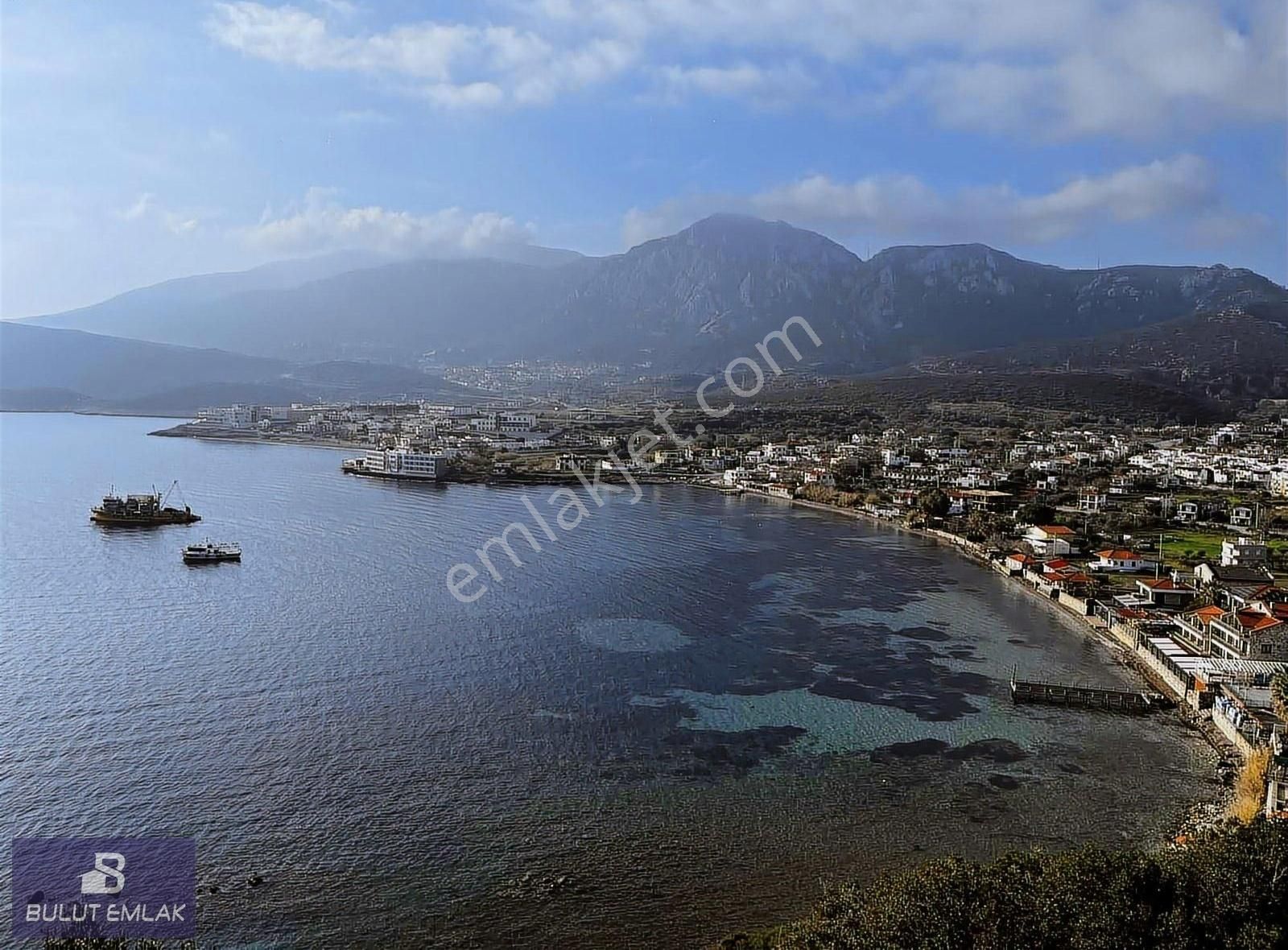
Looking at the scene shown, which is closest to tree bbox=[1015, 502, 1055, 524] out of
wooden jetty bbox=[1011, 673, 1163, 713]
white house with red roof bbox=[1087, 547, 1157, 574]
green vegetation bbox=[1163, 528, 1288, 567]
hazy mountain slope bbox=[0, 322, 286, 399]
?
green vegetation bbox=[1163, 528, 1288, 567]

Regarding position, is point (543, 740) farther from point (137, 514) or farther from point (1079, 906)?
point (137, 514)

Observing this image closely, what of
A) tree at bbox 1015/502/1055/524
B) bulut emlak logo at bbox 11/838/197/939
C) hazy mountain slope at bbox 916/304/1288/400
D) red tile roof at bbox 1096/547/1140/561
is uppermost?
hazy mountain slope at bbox 916/304/1288/400

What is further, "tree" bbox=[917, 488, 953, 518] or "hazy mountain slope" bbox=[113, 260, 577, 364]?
"hazy mountain slope" bbox=[113, 260, 577, 364]

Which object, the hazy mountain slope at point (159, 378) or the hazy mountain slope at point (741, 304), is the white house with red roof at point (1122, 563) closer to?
the hazy mountain slope at point (741, 304)

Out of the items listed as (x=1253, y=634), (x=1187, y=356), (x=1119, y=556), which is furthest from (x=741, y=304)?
(x=1253, y=634)

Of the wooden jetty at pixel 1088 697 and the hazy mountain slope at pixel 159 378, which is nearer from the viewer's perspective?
the wooden jetty at pixel 1088 697

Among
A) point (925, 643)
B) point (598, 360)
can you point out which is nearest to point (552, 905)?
point (925, 643)

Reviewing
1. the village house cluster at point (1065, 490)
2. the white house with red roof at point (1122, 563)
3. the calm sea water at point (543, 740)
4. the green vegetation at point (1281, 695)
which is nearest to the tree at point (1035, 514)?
the village house cluster at point (1065, 490)

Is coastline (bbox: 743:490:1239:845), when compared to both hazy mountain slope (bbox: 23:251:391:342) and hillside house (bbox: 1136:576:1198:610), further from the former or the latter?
hazy mountain slope (bbox: 23:251:391:342)
